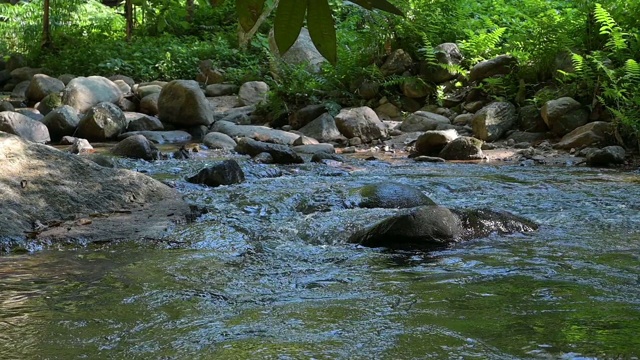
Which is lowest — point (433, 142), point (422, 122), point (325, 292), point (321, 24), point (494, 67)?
point (325, 292)

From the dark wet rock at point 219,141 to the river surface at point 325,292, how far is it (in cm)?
433

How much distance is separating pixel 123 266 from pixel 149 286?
1.56ft

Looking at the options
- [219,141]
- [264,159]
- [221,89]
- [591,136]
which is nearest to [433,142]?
[591,136]

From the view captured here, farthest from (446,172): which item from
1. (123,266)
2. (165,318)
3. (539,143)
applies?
(165,318)

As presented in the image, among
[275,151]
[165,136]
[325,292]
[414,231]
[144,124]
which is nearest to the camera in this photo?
[325,292]

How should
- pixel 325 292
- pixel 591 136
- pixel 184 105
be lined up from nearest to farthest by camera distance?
pixel 325 292
pixel 591 136
pixel 184 105

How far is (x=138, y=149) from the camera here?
29.5 feet

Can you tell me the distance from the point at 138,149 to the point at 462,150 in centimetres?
413

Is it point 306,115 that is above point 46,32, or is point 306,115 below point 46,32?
below

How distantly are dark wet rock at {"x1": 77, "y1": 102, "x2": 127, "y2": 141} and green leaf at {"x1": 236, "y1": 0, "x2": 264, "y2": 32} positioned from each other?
399 inches

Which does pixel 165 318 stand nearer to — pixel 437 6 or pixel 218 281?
pixel 218 281

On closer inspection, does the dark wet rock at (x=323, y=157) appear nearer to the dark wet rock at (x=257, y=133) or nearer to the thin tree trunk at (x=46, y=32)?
the dark wet rock at (x=257, y=133)

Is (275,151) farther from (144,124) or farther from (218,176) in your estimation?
(144,124)

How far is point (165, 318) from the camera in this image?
3.22m
